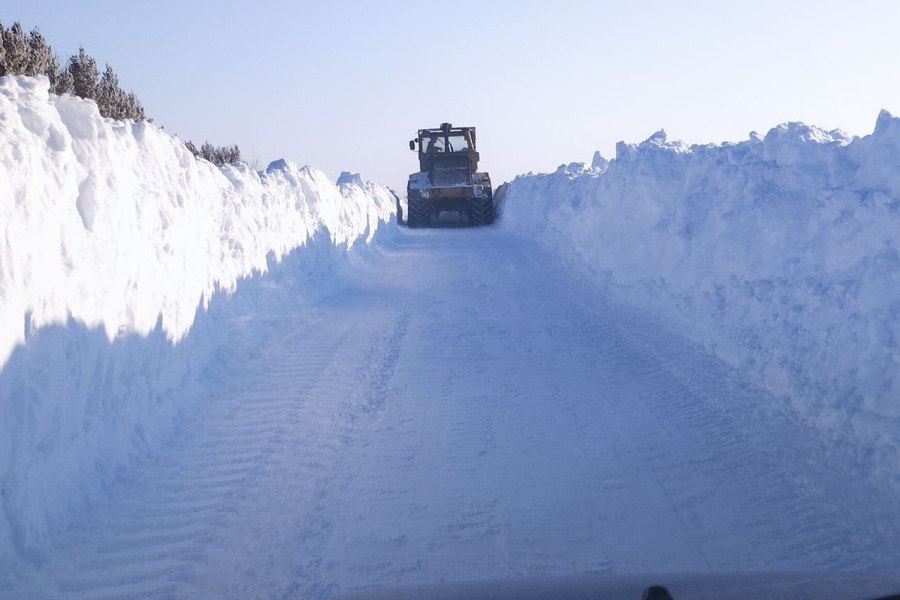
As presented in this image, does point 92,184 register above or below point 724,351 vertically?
above

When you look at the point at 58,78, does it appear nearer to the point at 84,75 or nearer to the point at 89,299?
the point at 84,75

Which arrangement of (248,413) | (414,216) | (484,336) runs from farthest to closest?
(414,216)
(484,336)
(248,413)

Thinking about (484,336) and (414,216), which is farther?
(414,216)

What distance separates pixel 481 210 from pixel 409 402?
71.2ft

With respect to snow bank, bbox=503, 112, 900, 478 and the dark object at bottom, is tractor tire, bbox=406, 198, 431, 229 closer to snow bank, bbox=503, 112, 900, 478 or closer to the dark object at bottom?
snow bank, bbox=503, 112, 900, 478

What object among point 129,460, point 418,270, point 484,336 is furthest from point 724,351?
point 418,270

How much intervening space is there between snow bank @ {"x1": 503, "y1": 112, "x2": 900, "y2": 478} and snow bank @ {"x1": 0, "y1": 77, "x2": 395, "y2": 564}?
486cm

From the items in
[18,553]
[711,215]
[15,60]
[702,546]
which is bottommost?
[702,546]

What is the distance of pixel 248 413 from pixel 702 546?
3746mm

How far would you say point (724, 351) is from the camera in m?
7.18

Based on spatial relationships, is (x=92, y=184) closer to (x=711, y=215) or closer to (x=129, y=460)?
(x=129, y=460)

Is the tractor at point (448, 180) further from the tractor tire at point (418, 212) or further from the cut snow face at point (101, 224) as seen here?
the cut snow face at point (101, 224)

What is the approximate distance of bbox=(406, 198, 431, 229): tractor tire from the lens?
2739 cm

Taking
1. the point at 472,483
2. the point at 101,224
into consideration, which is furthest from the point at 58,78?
the point at 472,483
